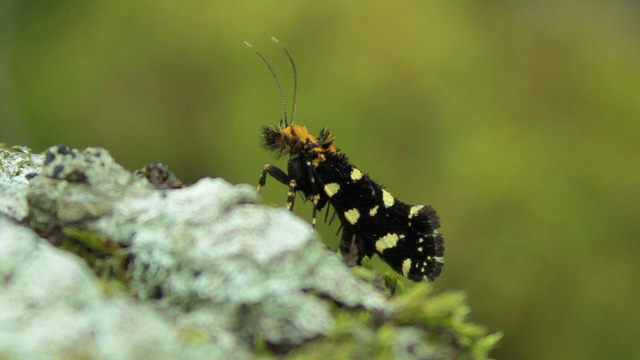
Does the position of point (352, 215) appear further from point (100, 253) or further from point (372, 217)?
point (100, 253)

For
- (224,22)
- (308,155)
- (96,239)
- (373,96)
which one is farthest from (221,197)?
(224,22)

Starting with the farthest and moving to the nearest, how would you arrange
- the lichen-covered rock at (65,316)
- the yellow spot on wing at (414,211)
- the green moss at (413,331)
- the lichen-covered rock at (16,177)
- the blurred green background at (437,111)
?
the blurred green background at (437,111), the yellow spot on wing at (414,211), the lichen-covered rock at (16,177), the green moss at (413,331), the lichen-covered rock at (65,316)

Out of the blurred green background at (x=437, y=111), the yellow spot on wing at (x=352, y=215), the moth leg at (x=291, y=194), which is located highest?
the blurred green background at (x=437, y=111)

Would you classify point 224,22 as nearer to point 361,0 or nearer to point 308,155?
point 361,0

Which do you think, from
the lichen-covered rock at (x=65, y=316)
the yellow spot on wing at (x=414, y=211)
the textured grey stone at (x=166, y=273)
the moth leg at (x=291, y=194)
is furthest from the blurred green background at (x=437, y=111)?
the lichen-covered rock at (x=65, y=316)

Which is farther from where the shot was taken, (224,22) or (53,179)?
(224,22)

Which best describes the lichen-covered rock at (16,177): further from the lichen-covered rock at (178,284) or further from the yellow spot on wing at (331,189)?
the yellow spot on wing at (331,189)
